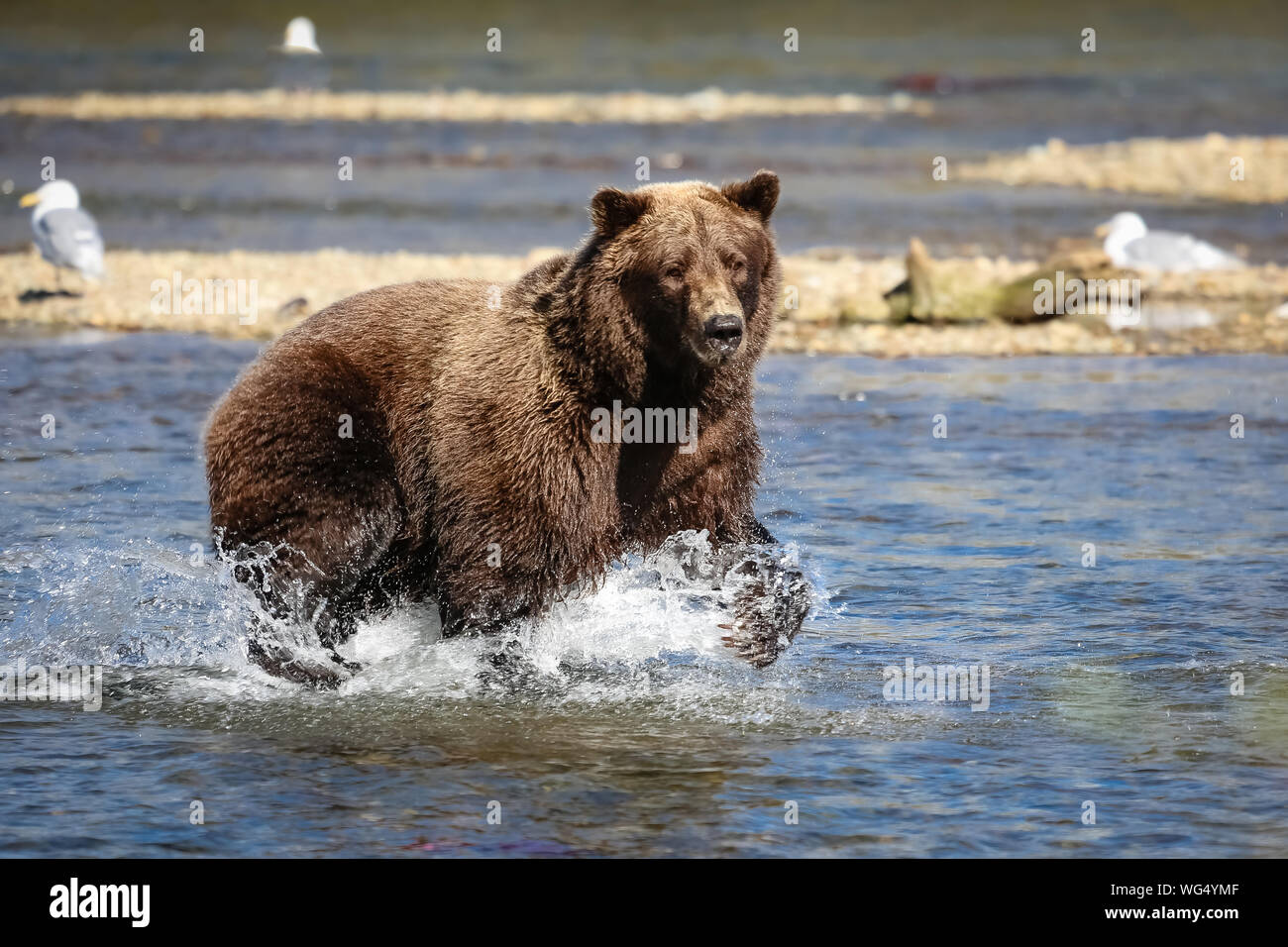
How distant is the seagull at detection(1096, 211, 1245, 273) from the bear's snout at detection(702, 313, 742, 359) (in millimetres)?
10700

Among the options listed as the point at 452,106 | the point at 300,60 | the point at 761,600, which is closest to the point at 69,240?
the point at 761,600

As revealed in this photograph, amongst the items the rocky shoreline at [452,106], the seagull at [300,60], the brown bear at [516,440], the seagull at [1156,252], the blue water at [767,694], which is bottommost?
the blue water at [767,694]

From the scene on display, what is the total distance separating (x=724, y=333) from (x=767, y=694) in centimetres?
145

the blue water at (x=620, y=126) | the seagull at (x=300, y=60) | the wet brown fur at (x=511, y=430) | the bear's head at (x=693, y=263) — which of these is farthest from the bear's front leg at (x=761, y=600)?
the seagull at (x=300, y=60)

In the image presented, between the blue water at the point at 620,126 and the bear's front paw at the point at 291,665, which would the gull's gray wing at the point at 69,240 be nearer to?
the blue water at the point at 620,126

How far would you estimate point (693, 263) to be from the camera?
611cm

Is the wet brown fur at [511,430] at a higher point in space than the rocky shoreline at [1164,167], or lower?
lower

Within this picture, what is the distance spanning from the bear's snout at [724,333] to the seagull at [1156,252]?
421 inches

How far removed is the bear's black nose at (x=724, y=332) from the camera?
5.82 m

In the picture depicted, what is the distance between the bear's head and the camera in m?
6.03

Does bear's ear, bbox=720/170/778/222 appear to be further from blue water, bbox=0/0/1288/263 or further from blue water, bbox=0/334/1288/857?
blue water, bbox=0/0/1288/263

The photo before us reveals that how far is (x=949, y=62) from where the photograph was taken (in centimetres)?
4200

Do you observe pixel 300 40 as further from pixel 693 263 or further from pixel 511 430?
pixel 693 263

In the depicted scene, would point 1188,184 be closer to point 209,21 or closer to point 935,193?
point 935,193
